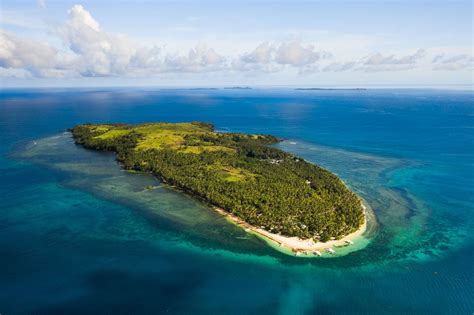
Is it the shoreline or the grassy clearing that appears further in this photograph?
the grassy clearing

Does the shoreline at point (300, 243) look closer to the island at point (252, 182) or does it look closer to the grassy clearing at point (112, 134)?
the island at point (252, 182)

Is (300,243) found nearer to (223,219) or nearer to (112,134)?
(223,219)

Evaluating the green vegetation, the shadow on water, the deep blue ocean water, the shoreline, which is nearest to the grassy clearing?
the green vegetation

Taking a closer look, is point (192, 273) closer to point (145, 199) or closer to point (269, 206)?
point (269, 206)

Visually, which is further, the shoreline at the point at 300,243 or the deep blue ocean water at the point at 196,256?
the shoreline at the point at 300,243

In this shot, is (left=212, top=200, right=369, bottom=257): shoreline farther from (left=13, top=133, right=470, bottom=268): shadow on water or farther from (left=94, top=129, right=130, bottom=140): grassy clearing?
(left=94, top=129, right=130, bottom=140): grassy clearing

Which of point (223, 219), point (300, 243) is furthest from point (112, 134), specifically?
point (300, 243)

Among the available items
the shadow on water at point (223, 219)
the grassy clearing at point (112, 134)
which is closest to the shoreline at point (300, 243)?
the shadow on water at point (223, 219)
